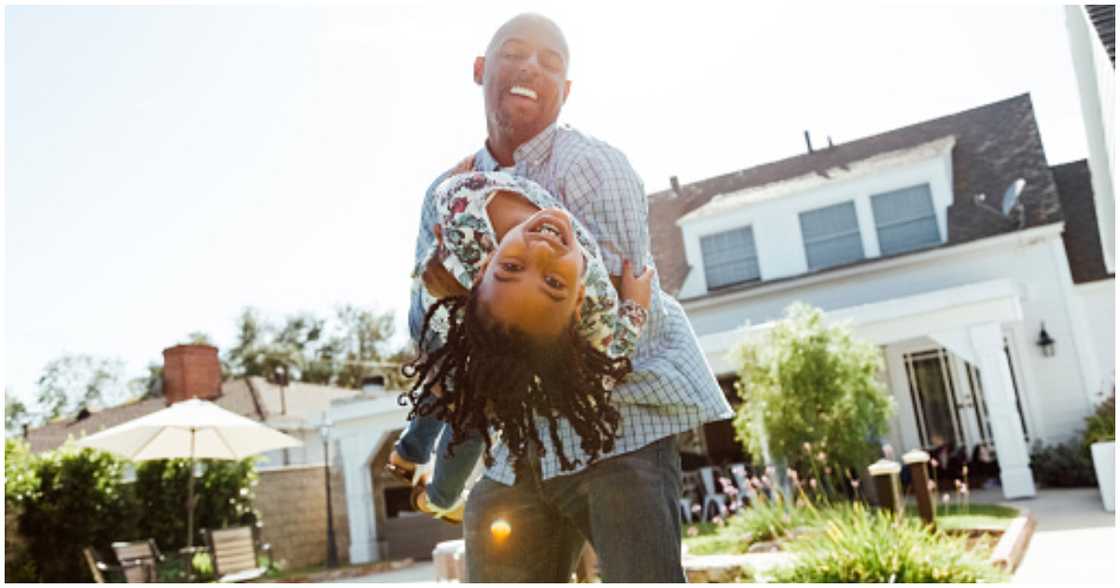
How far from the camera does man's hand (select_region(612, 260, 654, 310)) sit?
140cm

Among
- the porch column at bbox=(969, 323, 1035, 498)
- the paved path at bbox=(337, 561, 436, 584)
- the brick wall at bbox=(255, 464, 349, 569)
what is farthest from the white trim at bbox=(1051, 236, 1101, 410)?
the brick wall at bbox=(255, 464, 349, 569)

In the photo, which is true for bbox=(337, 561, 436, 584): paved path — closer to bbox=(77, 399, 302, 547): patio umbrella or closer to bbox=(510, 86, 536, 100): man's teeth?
bbox=(77, 399, 302, 547): patio umbrella

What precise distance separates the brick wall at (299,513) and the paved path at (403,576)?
7.56 ft

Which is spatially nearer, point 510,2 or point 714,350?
point 510,2

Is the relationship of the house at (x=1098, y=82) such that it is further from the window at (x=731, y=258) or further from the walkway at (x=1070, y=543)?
the window at (x=731, y=258)

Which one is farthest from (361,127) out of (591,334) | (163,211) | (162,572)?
(162,572)

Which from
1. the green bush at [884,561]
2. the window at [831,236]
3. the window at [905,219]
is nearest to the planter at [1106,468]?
the green bush at [884,561]

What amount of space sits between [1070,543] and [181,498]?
917cm

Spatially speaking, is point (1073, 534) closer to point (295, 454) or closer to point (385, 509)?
point (385, 509)

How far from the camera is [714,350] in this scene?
10.1 meters

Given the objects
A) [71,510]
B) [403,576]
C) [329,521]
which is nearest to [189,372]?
[329,521]

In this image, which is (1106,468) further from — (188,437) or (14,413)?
(14,413)

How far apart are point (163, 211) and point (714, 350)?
22.5 feet

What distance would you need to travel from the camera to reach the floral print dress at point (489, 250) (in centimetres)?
131
